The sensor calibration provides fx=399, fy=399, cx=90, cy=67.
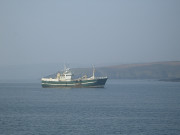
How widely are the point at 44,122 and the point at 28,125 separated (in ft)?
7.49

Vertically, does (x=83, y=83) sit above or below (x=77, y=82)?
below

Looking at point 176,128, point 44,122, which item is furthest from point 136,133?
point 44,122

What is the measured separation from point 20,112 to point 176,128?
20.2 m

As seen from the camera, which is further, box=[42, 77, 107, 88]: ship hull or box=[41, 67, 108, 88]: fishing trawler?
box=[41, 67, 108, 88]: fishing trawler

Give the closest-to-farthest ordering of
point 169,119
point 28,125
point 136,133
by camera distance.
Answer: point 136,133 → point 28,125 → point 169,119

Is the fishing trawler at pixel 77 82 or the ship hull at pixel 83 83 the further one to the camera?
the fishing trawler at pixel 77 82

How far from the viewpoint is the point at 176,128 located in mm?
36406

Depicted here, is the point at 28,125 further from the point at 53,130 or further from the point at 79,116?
the point at 79,116

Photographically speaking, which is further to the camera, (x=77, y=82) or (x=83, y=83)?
(x=83, y=83)

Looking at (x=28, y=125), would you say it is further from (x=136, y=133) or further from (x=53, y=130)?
(x=136, y=133)

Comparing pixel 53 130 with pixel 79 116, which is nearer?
pixel 53 130

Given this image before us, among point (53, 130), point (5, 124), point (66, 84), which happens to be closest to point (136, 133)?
point (53, 130)

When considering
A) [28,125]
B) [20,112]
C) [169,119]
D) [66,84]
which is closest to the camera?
[28,125]

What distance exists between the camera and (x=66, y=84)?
332ft
